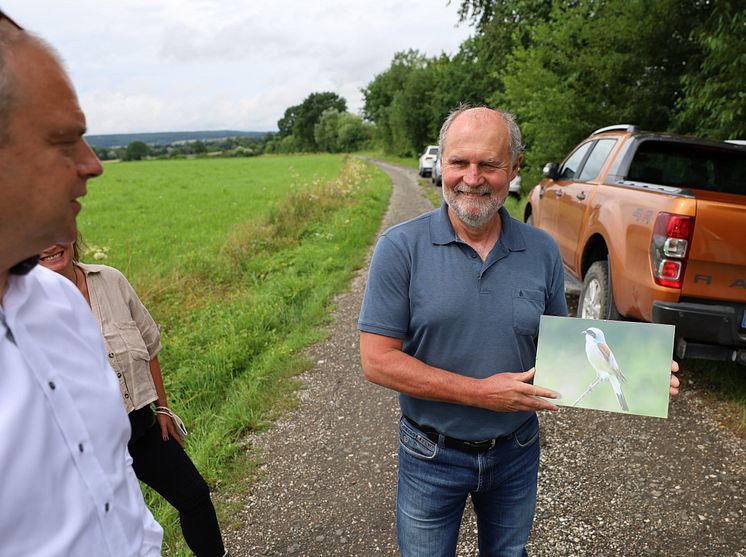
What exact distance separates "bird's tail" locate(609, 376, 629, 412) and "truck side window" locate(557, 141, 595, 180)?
4.65 m

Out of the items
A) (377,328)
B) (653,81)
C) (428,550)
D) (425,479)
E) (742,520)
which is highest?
(653,81)

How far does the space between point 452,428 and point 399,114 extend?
153ft

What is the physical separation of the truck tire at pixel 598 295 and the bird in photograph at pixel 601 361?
2617 mm

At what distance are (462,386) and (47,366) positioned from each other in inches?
43.1

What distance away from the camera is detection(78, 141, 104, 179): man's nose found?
94 cm

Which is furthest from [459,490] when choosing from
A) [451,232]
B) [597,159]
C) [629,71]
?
[629,71]

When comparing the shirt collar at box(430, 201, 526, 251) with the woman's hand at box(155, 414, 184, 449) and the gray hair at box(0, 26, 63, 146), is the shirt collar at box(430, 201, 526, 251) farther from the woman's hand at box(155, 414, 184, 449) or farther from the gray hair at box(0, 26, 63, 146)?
the woman's hand at box(155, 414, 184, 449)

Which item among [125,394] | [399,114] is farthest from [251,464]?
[399,114]

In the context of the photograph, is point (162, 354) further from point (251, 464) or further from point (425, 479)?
point (425, 479)

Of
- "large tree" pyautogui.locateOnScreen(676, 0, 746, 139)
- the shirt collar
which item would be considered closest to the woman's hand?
the shirt collar

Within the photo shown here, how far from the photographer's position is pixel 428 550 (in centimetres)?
179

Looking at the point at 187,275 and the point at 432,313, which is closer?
the point at 432,313

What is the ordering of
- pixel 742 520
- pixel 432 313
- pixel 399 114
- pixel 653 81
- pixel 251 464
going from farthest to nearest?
pixel 399 114, pixel 653 81, pixel 251 464, pixel 742 520, pixel 432 313

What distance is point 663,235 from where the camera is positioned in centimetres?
326
